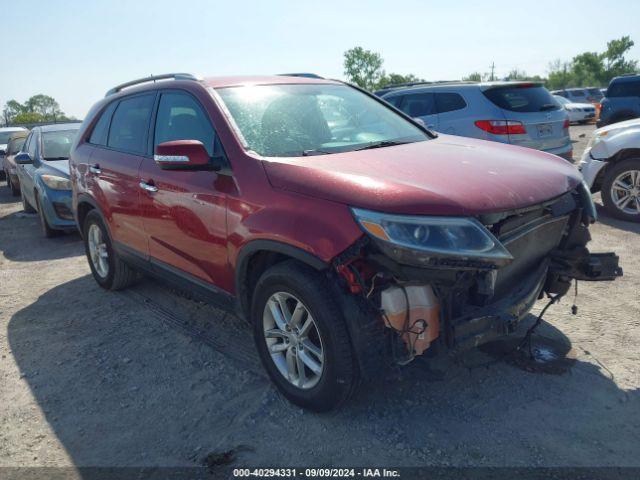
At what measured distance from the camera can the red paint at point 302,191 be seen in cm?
259

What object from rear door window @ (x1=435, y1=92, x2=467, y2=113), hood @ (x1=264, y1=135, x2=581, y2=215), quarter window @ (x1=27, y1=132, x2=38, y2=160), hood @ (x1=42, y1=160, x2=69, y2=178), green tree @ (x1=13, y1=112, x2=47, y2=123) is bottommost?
green tree @ (x1=13, y1=112, x2=47, y2=123)

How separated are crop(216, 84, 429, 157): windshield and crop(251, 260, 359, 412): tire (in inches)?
32.5

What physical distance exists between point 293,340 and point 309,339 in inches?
3.9

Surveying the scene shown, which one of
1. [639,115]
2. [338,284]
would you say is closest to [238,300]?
[338,284]

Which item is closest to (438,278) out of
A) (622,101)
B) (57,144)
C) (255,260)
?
(255,260)

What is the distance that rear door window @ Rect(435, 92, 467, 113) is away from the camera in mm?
8227

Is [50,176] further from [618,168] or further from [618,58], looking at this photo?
[618,58]

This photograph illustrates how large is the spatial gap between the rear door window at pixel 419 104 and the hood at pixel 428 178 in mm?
5476

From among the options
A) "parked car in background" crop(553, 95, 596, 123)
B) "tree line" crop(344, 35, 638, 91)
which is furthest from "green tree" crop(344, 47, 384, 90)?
"parked car in background" crop(553, 95, 596, 123)

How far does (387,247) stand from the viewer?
245 cm

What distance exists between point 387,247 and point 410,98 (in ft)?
23.8

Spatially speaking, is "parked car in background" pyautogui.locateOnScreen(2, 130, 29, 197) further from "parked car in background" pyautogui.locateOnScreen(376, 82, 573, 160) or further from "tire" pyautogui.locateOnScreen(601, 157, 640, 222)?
"tire" pyautogui.locateOnScreen(601, 157, 640, 222)

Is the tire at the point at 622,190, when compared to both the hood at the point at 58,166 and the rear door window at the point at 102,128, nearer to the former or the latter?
the rear door window at the point at 102,128

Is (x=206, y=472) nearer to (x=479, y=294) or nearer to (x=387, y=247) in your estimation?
(x=387, y=247)
